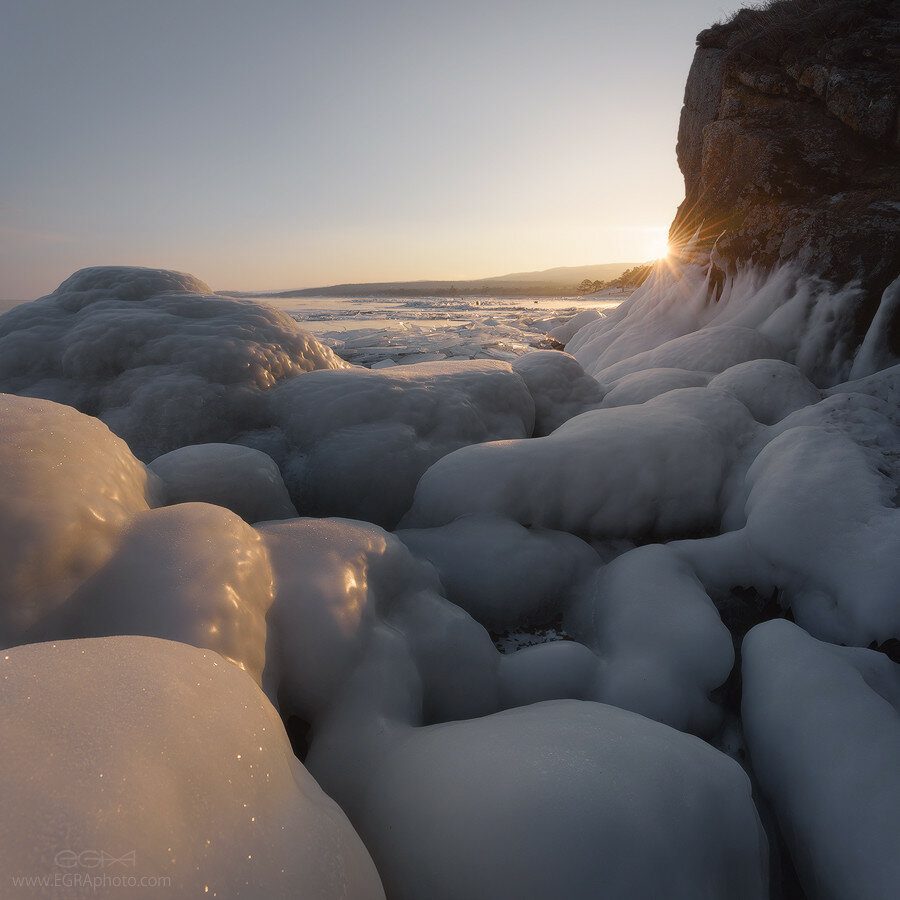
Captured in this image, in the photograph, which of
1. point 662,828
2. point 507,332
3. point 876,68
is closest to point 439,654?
point 662,828

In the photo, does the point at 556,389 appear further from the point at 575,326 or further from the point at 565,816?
the point at 575,326

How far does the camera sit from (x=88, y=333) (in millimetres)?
2926

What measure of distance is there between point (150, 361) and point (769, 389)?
139 inches

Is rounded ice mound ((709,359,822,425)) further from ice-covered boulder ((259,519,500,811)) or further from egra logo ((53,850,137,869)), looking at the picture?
egra logo ((53,850,137,869))

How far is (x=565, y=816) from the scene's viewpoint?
912 mm

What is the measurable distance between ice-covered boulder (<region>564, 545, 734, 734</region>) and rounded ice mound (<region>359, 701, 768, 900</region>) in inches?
13.5

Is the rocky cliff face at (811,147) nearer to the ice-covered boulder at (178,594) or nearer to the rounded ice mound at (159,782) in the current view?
the ice-covered boulder at (178,594)

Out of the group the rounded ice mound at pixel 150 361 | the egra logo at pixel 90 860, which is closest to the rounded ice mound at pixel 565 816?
the egra logo at pixel 90 860

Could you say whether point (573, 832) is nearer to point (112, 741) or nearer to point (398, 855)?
point (398, 855)

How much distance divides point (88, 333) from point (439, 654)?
8.88 ft

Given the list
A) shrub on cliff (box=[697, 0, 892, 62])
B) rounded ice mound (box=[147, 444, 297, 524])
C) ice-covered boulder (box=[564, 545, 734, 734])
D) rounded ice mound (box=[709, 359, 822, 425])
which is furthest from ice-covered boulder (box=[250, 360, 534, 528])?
shrub on cliff (box=[697, 0, 892, 62])

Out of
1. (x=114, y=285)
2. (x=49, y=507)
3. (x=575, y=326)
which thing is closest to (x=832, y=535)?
(x=49, y=507)

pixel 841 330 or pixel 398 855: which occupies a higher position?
pixel 841 330

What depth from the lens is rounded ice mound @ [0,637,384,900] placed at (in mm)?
613
